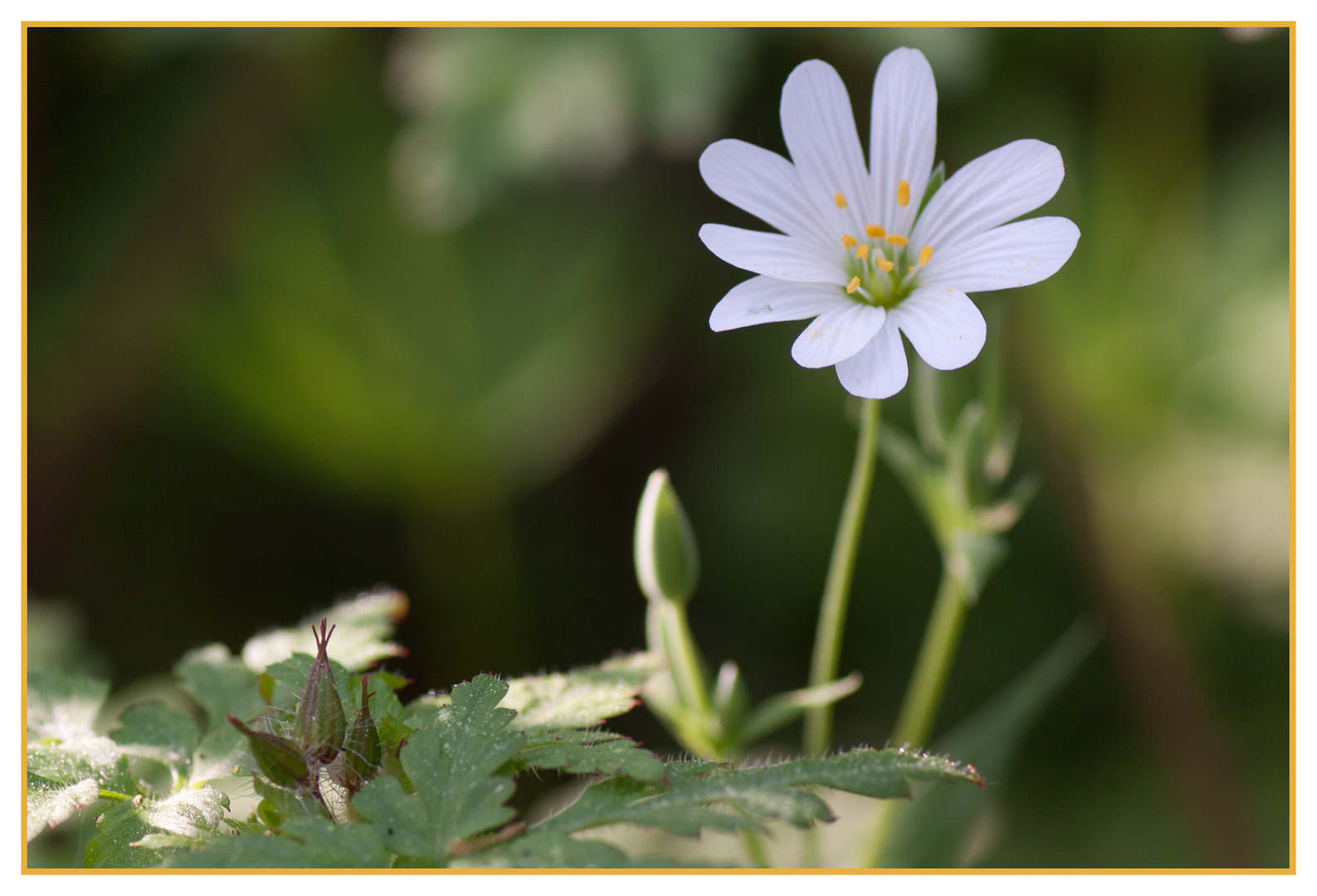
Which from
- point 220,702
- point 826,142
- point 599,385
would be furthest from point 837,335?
point 599,385

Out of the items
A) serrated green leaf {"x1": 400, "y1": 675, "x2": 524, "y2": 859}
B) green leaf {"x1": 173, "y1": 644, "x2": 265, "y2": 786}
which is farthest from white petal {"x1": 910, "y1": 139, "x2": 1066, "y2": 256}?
green leaf {"x1": 173, "y1": 644, "x2": 265, "y2": 786}

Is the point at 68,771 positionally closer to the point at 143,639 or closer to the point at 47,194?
the point at 143,639

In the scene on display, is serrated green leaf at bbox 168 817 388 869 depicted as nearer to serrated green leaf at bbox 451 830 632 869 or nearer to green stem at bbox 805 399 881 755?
serrated green leaf at bbox 451 830 632 869

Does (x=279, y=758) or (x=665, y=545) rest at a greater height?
(x=665, y=545)

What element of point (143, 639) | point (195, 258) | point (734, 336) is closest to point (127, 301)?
point (195, 258)

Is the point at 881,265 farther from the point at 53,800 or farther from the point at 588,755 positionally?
the point at 53,800

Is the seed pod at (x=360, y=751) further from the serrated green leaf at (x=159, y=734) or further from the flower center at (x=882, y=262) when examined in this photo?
the flower center at (x=882, y=262)
